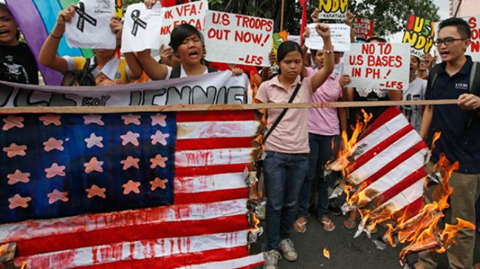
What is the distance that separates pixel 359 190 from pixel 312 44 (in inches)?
65.0

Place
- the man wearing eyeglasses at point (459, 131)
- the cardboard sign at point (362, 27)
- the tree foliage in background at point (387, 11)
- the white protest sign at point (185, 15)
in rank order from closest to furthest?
the man wearing eyeglasses at point (459, 131)
the white protest sign at point (185, 15)
the cardboard sign at point (362, 27)
the tree foliage in background at point (387, 11)

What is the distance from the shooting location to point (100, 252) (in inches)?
88.1

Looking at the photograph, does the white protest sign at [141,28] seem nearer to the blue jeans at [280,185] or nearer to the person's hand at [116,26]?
the person's hand at [116,26]

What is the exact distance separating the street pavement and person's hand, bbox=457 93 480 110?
1675 millimetres

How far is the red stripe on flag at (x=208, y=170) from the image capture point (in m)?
2.37

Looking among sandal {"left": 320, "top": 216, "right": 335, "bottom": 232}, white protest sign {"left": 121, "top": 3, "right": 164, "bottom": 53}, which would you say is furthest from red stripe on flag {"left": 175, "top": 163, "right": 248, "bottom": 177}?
sandal {"left": 320, "top": 216, "right": 335, "bottom": 232}

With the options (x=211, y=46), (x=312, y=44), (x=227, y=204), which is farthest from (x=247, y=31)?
(x=227, y=204)

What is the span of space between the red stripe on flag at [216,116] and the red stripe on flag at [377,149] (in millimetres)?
1213

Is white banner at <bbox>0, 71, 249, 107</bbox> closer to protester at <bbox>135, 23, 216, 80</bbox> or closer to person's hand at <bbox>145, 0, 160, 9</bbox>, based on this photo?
protester at <bbox>135, 23, 216, 80</bbox>

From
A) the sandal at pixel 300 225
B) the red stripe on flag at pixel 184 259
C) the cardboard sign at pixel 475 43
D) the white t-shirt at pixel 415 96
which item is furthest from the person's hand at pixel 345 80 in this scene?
the red stripe on flag at pixel 184 259

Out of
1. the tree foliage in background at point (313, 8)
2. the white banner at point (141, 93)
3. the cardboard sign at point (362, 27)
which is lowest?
the white banner at point (141, 93)

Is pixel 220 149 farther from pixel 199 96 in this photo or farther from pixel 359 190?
pixel 359 190

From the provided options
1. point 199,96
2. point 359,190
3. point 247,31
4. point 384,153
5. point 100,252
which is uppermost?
point 247,31

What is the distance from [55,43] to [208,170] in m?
1.39
